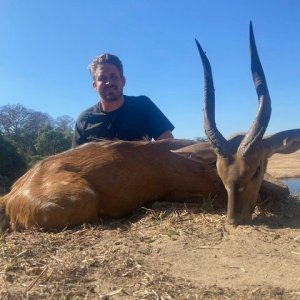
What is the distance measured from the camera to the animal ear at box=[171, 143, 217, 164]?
5828 mm

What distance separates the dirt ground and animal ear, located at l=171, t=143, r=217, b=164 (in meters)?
1.04

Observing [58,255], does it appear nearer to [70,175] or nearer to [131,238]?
[131,238]

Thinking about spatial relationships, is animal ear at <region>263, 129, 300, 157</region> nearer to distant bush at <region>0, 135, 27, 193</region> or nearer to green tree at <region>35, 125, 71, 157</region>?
distant bush at <region>0, 135, 27, 193</region>

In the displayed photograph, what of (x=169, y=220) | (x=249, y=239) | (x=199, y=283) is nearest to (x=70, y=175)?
(x=169, y=220)

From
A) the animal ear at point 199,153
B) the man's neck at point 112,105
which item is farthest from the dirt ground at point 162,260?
the man's neck at point 112,105

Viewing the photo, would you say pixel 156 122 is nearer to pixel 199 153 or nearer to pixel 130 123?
pixel 130 123

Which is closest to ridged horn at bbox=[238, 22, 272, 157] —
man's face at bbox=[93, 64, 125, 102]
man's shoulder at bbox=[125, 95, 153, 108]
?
man's shoulder at bbox=[125, 95, 153, 108]

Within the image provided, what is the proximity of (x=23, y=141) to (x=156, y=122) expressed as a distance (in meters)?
30.3

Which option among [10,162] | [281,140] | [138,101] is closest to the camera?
[281,140]

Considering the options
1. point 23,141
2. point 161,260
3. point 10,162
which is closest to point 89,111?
point 161,260

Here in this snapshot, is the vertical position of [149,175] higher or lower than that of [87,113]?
lower

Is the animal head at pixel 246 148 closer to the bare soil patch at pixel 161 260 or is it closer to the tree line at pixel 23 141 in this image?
the bare soil patch at pixel 161 260

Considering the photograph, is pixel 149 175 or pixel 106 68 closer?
pixel 149 175

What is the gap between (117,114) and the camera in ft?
26.0
